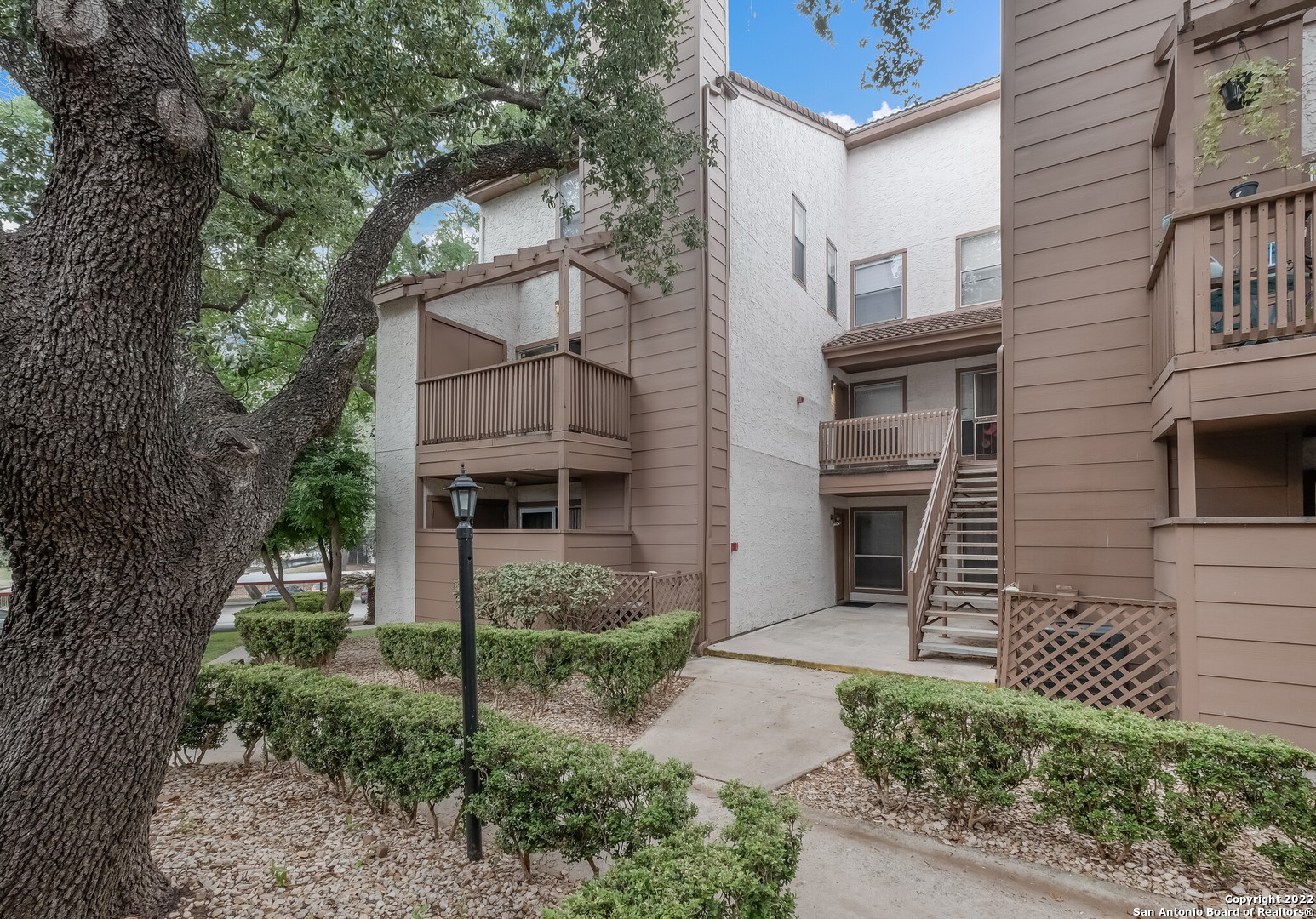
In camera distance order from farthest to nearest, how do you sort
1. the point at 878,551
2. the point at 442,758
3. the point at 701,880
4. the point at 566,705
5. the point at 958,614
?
1. the point at 878,551
2. the point at 958,614
3. the point at 566,705
4. the point at 442,758
5. the point at 701,880

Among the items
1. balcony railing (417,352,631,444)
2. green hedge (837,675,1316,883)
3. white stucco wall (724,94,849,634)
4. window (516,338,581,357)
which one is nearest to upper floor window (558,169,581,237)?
window (516,338,581,357)

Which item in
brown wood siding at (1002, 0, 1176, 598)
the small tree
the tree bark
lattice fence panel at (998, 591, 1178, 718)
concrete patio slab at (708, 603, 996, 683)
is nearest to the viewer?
the tree bark

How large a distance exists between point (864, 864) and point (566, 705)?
355 centimetres

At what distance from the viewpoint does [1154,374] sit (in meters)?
5.36

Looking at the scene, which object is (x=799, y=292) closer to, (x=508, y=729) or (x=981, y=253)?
(x=981, y=253)

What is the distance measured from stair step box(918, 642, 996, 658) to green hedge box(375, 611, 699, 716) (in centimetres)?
313

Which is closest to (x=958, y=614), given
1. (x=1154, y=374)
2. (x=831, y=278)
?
(x=1154, y=374)

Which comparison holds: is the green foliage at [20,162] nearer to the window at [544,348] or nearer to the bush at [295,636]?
the bush at [295,636]

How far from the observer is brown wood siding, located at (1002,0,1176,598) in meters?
5.63

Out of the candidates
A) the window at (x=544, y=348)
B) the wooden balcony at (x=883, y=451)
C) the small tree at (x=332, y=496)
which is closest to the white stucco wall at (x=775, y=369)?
the wooden balcony at (x=883, y=451)

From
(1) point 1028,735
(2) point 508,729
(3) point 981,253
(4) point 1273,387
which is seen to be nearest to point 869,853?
(1) point 1028,735

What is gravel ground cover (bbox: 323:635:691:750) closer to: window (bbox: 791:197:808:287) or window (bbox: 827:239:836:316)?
window (bbox: 791:197:808:287)

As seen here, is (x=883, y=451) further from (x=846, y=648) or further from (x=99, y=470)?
(x=99, y=470)

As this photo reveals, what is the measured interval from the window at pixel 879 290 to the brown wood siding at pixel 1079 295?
671 centimetres
